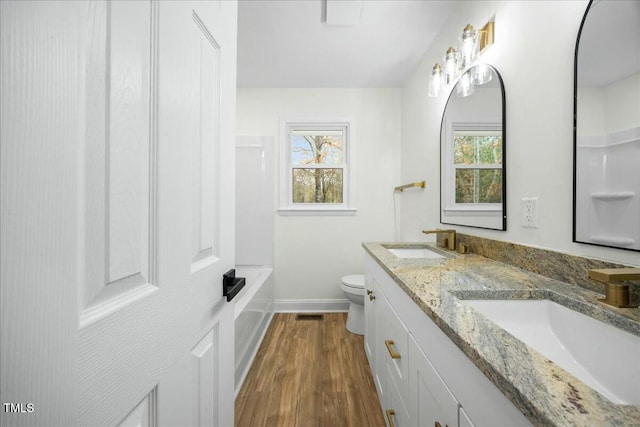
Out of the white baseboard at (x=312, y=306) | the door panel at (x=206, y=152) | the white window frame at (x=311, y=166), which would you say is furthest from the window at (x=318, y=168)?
the door panel at (x=206, y=152)

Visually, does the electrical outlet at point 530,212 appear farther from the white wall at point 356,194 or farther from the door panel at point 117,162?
the white wall at point 356,194

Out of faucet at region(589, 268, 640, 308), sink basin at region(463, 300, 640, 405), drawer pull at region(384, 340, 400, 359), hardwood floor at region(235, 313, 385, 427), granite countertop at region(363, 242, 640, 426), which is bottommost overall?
hardwood floor at region(235, 313, 385, 427)

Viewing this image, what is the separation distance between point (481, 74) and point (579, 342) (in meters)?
1.36

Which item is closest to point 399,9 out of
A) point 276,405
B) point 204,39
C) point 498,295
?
point 204,39

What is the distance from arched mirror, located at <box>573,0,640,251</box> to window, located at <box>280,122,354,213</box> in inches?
80.1

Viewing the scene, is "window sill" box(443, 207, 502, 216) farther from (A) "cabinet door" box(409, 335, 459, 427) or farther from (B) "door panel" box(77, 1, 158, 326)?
(B) "door panel" box(77, 1, 158, 326)

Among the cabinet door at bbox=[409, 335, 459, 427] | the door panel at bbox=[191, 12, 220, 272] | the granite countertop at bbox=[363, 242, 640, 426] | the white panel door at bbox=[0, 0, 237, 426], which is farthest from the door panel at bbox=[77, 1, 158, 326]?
the cabinet door at bbox=[409, 335, 459, 427]

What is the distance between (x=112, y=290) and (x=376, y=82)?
9.41ft

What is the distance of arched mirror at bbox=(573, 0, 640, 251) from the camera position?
0.75 meters

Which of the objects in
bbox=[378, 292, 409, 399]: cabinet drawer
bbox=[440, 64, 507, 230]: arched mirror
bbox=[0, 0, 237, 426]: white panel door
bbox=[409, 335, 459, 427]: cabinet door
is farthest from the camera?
bbox=[440, 64, 507, 230]: arched mirror

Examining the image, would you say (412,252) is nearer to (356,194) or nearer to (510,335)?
(356,194)

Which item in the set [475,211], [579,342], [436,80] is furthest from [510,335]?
[436,80]

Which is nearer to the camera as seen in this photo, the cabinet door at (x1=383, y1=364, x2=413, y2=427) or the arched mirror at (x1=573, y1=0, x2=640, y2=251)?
the arched mirror at (x1=573, y1=0, x2=640, y2=251)

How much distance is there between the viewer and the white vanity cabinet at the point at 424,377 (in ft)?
1.67
